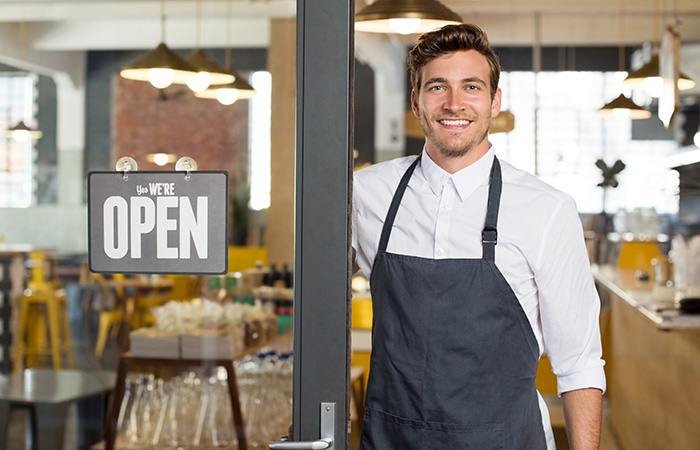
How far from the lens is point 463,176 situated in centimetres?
156

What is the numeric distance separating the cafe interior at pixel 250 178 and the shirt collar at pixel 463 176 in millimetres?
63

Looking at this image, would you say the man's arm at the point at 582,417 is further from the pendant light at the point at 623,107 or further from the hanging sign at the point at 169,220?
the pendant light at the point at 623,107

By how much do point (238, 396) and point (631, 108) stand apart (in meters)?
2.23

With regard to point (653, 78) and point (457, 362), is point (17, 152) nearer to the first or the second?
point (653, 78)

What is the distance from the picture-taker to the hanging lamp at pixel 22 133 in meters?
5.23

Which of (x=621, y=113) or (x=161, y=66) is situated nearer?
(x=621, y=113)

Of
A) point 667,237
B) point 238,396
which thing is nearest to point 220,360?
point 238,396

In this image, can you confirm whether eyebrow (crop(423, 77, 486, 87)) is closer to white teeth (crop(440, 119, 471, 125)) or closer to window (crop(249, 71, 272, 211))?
white teeth (crop(440, 119, 471, 125))

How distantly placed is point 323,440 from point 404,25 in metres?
0.78

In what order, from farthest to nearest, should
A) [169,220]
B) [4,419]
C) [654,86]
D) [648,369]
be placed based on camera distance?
[4,419] → [654,86] → [648,369] → [169,220]

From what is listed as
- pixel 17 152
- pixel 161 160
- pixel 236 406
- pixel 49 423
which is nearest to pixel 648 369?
pixel 161 160

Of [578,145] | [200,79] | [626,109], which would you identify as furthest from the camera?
[200,79]

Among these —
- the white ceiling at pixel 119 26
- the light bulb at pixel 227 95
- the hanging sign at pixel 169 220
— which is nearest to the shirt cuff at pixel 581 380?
the hanging sign at pixel 169 220

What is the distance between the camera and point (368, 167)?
159 centimetres
